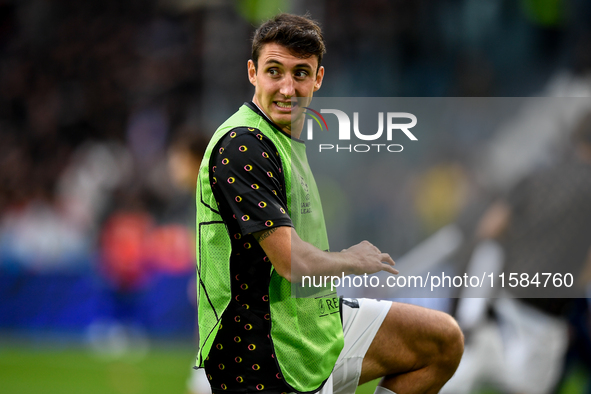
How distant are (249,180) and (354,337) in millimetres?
859

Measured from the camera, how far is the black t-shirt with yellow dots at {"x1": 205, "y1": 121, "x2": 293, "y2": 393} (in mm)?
2479

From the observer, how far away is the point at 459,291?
319 centimetres

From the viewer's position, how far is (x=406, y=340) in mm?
2902

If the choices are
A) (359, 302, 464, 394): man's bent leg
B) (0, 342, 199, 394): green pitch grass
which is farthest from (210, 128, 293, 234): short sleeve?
(0, 342, 199, 394): green pitch grass

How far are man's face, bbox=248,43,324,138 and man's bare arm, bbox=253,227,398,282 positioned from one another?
1.61 feet

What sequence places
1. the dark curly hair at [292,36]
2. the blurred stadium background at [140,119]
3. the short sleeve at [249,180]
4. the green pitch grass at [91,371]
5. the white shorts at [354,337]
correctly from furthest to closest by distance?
the blurred stadium background at [140,119], the green pitch grass at [91,371], the white shorts at [354,337], the dark curly hair at [292,36], the short sleeve at [249,180]

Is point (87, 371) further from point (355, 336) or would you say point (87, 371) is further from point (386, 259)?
point (386, 259)

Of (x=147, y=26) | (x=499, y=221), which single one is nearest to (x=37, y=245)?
(x=147, y=26)

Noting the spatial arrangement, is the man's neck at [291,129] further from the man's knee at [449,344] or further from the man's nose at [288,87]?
the man's knee at [449,344]

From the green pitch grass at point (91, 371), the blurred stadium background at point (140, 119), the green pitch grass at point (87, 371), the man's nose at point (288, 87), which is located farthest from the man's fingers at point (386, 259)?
the green pitch grass at point (87, 371)

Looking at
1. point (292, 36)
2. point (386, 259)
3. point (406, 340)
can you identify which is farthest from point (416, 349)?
point (292, 36)

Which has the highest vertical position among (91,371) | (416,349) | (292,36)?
(292,36)

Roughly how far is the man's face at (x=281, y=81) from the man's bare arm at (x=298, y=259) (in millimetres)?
491

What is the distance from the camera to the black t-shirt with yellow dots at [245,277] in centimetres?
248
